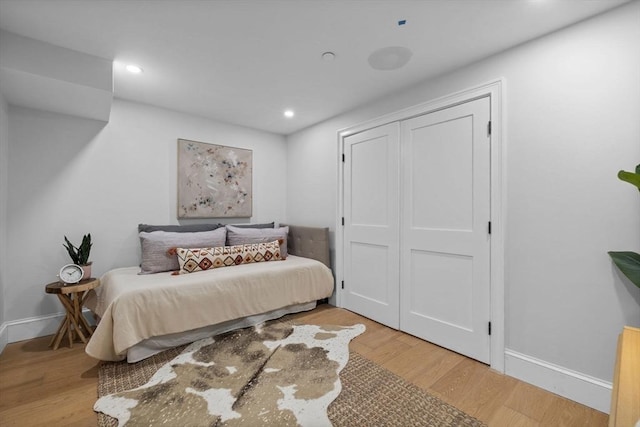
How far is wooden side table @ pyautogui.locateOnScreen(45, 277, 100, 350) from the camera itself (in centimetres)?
232

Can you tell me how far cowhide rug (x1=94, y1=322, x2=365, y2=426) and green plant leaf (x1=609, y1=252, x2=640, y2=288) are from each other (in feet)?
5.69

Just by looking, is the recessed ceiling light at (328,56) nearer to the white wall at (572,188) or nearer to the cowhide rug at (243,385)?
the white wall at (572,188)

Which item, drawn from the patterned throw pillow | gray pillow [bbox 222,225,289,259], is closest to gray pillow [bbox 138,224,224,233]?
gray pillow [bbox 222,225,289,259]

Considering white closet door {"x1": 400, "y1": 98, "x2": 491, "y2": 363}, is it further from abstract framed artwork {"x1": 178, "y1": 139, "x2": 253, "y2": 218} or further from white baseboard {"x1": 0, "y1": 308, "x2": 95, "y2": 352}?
white baseboard {"x1": 0, "y1": 308, "x2": 95, "y2": 352}

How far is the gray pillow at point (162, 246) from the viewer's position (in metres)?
2.74

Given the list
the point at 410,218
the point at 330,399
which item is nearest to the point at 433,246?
the point at 410,218

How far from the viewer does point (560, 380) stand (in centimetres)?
179

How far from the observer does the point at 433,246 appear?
247 cm

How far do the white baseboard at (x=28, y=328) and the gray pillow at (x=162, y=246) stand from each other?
35.5 inches

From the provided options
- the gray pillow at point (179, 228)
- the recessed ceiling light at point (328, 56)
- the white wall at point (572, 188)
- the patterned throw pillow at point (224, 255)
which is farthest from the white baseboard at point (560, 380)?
the gray pillow at point (179, 228)

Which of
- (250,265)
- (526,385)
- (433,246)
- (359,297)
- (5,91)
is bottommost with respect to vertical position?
(526,385)

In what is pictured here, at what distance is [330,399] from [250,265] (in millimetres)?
1642

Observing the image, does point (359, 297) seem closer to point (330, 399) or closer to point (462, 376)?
point (462, 376)

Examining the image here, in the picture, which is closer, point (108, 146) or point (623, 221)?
point (623, 221)
